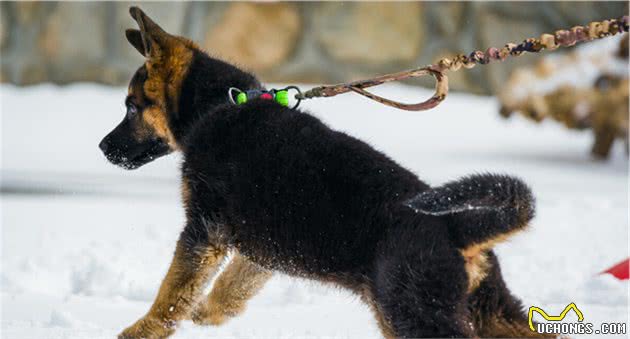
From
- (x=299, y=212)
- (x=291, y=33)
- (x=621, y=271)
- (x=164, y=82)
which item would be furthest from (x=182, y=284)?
(x=291, y=33)

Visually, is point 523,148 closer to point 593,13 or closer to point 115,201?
point 593,13

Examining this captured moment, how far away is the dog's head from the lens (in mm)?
4070

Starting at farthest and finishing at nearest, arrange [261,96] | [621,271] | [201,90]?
[621,271]
[201,90]
[261,96]

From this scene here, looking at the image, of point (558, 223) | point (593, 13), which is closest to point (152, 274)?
point (558, 223)

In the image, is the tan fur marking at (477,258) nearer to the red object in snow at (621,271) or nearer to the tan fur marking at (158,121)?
the tan fur marking at (158,121)

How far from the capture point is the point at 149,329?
373 cm

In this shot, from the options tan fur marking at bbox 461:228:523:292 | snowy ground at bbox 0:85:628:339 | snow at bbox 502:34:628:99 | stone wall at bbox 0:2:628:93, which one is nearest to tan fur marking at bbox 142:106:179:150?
snowy ground at bbox 0:85:628:339

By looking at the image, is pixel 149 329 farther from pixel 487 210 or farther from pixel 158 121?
pixel 487 210

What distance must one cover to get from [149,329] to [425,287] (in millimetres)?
1204

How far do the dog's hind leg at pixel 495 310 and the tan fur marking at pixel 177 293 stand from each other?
101cm

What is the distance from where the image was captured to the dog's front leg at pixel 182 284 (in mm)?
3721

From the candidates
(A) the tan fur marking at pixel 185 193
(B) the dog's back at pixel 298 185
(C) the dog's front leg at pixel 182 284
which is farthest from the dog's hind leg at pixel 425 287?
(A) the tan fur marking at pixel 185 193

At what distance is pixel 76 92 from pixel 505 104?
5.16 meters

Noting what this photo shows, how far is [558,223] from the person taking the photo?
682 centimetres
